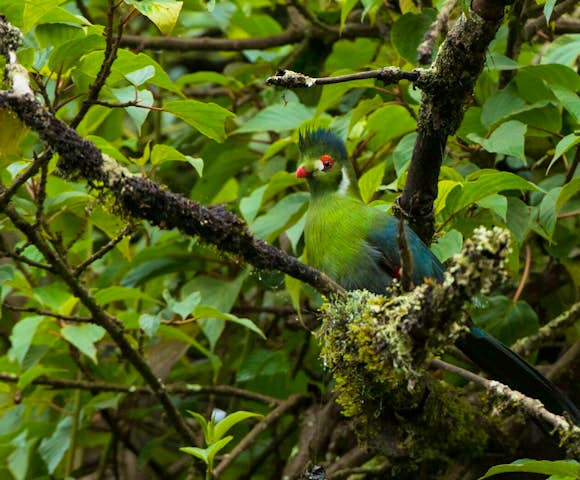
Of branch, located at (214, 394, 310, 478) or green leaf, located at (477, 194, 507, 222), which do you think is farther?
branch, located at (214, 394, 310, 478)

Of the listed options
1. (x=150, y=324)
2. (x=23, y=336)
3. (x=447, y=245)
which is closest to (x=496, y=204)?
(x=447, y=245)

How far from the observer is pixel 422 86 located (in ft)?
6.48

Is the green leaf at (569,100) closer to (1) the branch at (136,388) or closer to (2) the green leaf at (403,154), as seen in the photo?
(2) the green leaf at (403,154)

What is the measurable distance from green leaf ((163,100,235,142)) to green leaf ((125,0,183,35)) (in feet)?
0.71

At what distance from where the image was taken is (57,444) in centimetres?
342

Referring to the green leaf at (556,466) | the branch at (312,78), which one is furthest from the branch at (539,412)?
the branch at (312,78)

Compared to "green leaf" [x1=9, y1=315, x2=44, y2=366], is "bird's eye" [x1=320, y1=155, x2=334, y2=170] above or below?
above

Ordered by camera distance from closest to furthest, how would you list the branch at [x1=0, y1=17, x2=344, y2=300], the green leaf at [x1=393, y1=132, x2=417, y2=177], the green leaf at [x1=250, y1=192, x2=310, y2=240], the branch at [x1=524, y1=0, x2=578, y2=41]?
the branch at [x1=0, y1=17, x2=344, y2=300]
the green leaf at [x1=393, y1=132, x2=417, y2=177]
the green leaf at [x1=250, y1=192, x2=310, y2=240]
the branch at [x1=524, y1=0, x2=578, y2=41]

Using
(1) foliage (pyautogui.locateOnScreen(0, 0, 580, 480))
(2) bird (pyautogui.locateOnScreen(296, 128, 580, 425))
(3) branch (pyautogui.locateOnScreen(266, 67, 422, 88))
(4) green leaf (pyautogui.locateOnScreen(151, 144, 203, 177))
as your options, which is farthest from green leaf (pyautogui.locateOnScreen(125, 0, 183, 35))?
(2) bird (pyautogui.locateOnScreen(296, 128, 580, 425))

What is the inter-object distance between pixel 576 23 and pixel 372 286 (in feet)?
4.76

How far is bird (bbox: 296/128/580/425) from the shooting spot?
251cm

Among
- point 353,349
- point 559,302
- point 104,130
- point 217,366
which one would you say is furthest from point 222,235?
point 104,130

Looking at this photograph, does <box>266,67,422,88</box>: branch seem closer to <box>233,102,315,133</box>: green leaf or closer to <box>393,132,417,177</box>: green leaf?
<box>393,132,417,177</box>: green leaf

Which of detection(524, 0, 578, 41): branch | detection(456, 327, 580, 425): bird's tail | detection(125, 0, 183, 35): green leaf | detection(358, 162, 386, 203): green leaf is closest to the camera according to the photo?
detection(125, 0, 183, 35): green leaf
